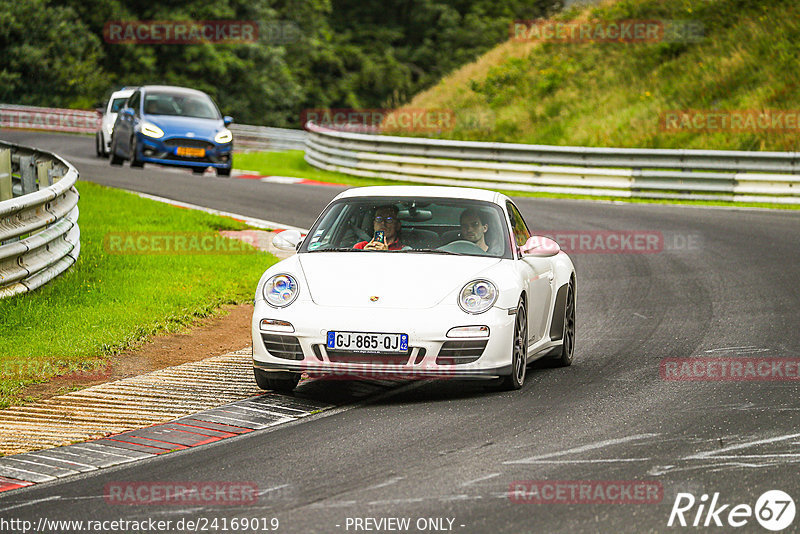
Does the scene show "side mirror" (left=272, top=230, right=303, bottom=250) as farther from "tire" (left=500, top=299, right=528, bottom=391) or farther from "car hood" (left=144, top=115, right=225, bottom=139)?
"car hood" (left=144, top=115, right=225, bottom=139)

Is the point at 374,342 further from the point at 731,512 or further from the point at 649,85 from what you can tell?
the point at 649,85

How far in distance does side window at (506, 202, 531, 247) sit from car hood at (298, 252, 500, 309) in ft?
2.36

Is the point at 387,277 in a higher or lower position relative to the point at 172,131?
higher

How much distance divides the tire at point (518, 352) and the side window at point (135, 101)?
57.3 ft

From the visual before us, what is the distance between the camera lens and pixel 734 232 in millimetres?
17812

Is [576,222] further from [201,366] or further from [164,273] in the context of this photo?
[201,366]

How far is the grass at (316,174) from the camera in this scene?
23016mm

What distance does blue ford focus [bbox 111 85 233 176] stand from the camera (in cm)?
2359

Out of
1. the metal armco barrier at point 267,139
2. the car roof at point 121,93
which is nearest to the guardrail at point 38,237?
the car roof at point 121,93

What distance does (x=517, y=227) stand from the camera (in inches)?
356

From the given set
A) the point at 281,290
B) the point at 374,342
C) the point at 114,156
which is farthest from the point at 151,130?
the point at 374,342

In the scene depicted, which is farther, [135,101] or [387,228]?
[135,101]

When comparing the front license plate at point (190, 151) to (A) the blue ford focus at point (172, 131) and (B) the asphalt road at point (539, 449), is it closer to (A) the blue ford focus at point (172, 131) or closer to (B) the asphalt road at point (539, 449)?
(A) the blue ford focus at point (172, 131)

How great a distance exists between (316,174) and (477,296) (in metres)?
21.8
